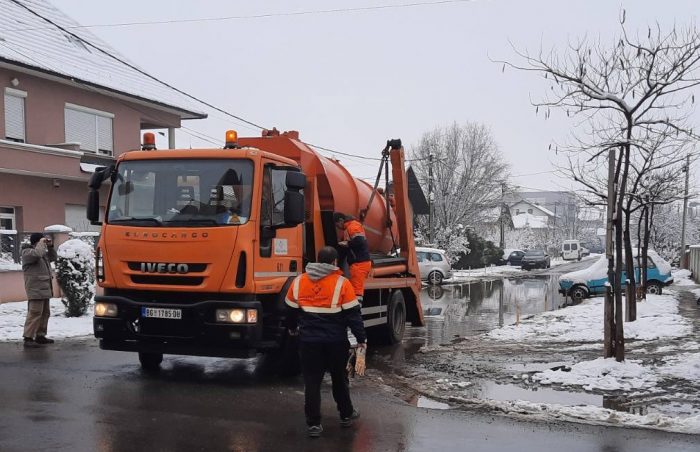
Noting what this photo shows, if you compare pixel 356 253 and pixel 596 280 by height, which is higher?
pixel 356 253

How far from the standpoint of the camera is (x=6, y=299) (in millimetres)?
16266

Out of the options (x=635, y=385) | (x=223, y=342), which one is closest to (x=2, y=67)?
(x=223, y=342)

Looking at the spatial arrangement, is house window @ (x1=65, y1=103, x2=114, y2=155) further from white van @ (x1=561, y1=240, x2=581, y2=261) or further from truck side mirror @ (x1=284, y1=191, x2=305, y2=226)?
white van @ (x1=561, y1=240, x2=581, y2=261)

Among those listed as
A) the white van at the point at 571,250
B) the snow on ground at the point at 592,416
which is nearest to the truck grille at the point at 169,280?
the snow on ground at the point at 592,416

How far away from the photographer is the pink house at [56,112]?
1958 cm

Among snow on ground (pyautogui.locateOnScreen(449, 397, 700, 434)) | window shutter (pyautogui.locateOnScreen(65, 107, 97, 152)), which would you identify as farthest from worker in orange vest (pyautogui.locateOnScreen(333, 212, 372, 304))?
window shutter (pyautogui.locateOnScreen(65, 107, 97, 152))

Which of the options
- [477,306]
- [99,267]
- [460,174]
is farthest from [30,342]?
[460,174]

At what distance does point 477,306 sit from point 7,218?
13918mm

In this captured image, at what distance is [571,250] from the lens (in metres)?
70.8

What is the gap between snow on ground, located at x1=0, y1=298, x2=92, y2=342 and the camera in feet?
40.5

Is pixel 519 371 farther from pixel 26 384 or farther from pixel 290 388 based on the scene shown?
pixel 26 384

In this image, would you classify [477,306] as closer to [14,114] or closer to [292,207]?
[292,207]

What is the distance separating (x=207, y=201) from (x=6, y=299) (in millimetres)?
10715

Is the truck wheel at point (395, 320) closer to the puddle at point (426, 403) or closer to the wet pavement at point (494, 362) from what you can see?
the wet pavement at point (494, 362)
